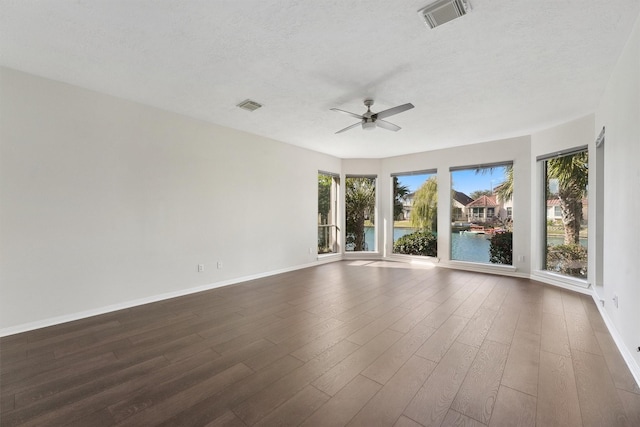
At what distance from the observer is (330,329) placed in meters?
2.86

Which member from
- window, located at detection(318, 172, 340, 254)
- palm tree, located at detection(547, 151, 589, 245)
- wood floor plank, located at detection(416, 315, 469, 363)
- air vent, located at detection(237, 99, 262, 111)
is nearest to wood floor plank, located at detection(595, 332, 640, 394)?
wood floor plank, located at detection(416, 315, 469, 363)

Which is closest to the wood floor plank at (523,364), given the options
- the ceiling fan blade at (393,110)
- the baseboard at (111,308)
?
the ceiling fan blade at (393,110)

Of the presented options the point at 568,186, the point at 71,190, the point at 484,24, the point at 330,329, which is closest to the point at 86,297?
the point at 71,190

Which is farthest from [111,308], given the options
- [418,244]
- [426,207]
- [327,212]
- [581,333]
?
[426,207]

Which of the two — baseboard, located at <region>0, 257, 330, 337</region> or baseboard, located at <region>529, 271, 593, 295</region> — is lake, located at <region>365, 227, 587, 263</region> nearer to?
baseboard, located at <region>529, 271, 593, 295</region>

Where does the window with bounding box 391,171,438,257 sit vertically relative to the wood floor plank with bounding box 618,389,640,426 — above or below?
above

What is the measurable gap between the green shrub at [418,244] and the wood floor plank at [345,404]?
5089 millimetres

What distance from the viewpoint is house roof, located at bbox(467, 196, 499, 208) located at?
18.6ft

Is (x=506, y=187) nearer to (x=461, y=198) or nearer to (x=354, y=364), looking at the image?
(x=461, y=198)

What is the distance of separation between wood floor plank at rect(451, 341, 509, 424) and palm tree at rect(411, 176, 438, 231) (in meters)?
4.25

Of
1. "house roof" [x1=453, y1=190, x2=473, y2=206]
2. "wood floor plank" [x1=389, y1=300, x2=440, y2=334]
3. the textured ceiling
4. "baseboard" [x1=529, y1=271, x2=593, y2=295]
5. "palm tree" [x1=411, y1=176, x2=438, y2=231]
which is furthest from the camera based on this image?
"palm tree" [x1=411, y1=176, x2=438, y2=231]

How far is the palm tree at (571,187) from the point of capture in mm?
4191

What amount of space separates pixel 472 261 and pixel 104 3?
6.83 meters

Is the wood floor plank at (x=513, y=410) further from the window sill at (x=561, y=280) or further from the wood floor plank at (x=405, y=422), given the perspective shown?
the window sill at (x=561, y=280)
